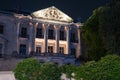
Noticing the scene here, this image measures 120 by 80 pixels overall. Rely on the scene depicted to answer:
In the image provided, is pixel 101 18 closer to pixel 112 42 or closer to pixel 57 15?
pixel 112 42

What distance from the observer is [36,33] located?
141 ft

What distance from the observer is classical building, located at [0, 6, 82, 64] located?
131 feet

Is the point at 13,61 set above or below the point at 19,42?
below

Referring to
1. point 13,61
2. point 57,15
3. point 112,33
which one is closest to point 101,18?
point 112,33

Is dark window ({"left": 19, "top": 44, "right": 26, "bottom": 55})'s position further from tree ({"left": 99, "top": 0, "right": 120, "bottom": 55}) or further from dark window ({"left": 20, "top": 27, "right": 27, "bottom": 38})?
tree ({"left": 99, "top": 0, "right": 120, "bottom": 55})

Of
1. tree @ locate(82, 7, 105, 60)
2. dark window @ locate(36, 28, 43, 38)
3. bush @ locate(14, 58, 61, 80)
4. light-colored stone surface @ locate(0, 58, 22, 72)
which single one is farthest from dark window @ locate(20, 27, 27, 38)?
bush @ locate(14, 58, 61, 80)

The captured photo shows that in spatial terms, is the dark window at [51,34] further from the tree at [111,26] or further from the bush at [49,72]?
the bush at [49,72]

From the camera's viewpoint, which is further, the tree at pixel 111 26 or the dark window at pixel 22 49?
the dark window at pixel 22 49

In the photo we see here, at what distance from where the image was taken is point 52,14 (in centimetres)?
4438

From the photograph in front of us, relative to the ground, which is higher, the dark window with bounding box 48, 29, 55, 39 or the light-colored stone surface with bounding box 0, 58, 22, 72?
the dark window with bounding box 48, 29, 55, 39

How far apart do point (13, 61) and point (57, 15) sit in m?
13.1

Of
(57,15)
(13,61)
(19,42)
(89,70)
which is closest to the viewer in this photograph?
(89,70)

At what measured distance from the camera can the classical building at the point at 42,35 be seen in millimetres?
39800

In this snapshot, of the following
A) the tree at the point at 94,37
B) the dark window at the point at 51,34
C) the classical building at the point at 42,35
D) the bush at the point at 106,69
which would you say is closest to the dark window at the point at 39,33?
the classical building at the point at 42,35
